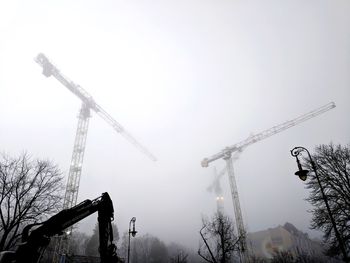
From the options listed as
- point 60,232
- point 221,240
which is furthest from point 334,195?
point 60,232

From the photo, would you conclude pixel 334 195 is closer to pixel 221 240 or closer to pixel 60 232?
pixel 221 240

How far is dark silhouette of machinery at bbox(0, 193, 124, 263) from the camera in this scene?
26.8 feet

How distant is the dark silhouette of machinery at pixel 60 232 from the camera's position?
8.16 meters

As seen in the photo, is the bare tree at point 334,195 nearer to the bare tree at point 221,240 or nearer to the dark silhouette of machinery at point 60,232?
the bare tree at point 221,240

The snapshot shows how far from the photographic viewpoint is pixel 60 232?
939 centimetres

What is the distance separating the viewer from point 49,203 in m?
21.3

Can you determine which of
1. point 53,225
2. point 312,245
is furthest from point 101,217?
point 312,245

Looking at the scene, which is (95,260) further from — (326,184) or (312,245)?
(312,245)

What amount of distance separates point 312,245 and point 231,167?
2145 inches

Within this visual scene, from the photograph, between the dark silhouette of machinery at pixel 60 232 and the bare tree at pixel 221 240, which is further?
the bare tree at pixel 221 240

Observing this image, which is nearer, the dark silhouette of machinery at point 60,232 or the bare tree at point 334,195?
the dark silhouette of machinery at point 60,232

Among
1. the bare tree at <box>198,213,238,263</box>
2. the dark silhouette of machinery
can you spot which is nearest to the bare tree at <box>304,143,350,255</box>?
the bare tree at <box>198,213,238,263</box>

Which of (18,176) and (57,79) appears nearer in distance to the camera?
(18,176)

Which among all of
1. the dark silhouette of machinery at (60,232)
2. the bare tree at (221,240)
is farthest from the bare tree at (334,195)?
the dark silhouette of machinery at (60,232)
